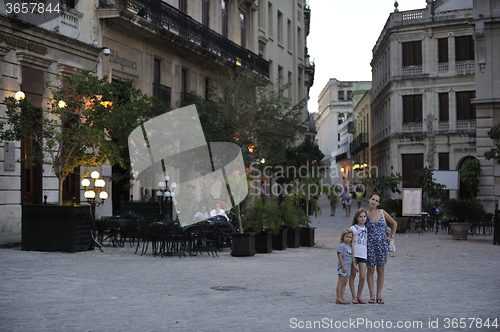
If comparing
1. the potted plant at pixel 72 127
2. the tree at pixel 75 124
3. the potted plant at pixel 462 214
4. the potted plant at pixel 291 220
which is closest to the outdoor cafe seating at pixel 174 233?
the potted plant at pixel 291 220

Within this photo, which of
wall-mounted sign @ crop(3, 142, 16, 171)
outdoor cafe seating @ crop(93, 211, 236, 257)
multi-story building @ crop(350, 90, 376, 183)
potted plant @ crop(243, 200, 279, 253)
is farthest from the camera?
multi-story building @ crop(350, 90, 376, 183)

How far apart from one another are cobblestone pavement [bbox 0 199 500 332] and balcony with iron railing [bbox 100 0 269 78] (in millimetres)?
11935

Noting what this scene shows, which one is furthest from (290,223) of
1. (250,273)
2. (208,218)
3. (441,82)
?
(441,82)

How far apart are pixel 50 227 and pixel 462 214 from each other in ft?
46.0

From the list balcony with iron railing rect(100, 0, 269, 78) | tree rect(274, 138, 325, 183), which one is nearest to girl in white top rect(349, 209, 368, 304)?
balcony with iron railing rect(100, 0, 269, 78)

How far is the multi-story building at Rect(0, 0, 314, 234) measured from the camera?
21.0m

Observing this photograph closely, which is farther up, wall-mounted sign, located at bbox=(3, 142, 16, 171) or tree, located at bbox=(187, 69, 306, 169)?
tree, located at bbox=(187, 69, 306, 169)

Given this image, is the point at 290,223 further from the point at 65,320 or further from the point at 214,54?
the point at 214,54

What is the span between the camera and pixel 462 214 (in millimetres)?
24203

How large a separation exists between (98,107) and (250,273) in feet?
22.9

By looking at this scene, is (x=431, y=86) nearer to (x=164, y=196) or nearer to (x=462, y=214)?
(x=462, y=214)

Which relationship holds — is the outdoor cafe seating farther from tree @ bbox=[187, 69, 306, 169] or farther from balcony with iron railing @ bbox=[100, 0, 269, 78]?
tree @ bbox=[187, 69, 306, 169]

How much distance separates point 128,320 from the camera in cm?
860

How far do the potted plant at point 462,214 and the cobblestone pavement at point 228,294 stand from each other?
236 inches
